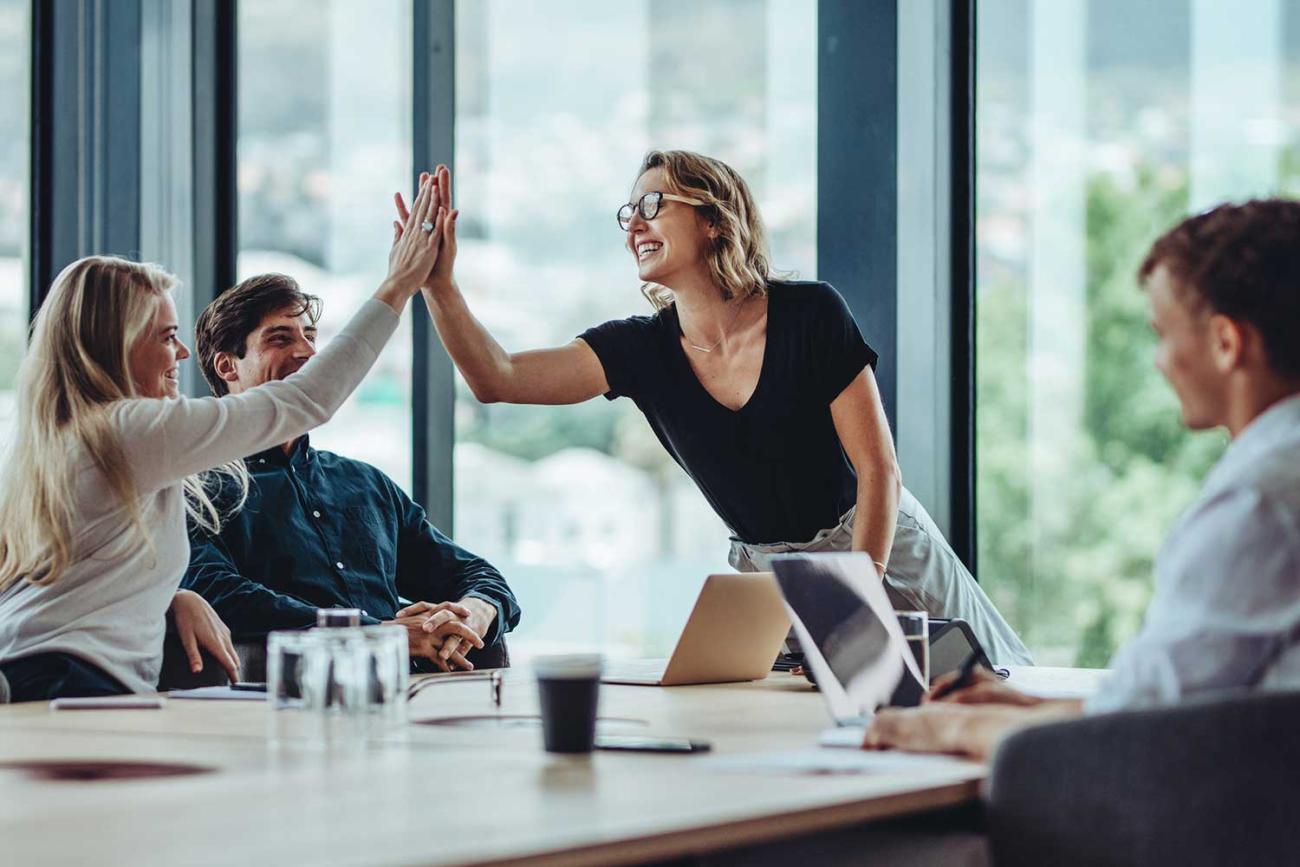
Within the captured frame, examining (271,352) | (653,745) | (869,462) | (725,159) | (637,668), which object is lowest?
(637,668)

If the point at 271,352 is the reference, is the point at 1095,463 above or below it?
below

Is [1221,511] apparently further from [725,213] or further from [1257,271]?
[725,213]

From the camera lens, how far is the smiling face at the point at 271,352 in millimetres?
3037

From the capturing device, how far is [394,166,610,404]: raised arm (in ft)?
9.87

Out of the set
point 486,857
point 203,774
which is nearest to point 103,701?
point 203,774

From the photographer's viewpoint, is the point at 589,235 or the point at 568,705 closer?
the point at 568,705

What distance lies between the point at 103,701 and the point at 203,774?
2.16 feet

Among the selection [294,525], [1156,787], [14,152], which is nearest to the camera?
[1156,787]

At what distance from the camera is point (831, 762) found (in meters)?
1.47

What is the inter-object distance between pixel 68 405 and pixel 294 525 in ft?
2.22

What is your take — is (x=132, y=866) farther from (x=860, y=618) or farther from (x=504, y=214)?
(x=504, y=214)

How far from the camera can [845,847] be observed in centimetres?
136

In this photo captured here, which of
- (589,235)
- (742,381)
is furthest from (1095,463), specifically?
(589,235)

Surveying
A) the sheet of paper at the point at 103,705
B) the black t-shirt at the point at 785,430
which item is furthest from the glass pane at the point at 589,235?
the sheet of paper at the point at 103,705
